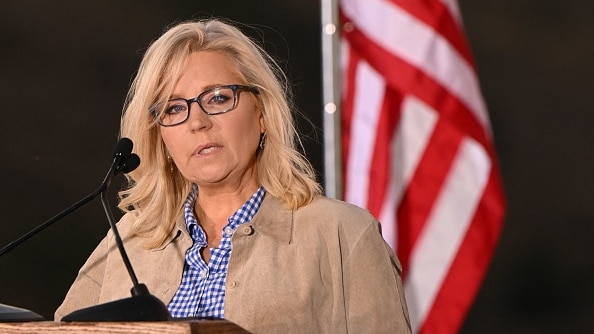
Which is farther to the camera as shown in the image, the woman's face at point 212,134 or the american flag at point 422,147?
the american flag at point 422,147

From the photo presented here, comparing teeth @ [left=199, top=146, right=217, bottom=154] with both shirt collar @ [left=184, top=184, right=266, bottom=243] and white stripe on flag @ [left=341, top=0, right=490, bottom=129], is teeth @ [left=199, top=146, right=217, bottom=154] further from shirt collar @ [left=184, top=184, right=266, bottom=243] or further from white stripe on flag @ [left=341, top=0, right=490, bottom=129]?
white stripe on flag @ [left=341, top=0, right=490, bottom=129]

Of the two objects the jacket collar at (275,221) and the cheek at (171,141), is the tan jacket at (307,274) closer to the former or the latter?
the jacket collar at (275,221)

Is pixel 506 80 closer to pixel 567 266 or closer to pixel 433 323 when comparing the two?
pixel 567 266

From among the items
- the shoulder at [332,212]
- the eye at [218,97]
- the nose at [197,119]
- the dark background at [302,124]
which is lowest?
the dark background at [302,124]

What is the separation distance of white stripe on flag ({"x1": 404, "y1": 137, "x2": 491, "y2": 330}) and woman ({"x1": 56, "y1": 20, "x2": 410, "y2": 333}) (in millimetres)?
790

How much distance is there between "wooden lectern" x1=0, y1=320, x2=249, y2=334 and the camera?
160cm

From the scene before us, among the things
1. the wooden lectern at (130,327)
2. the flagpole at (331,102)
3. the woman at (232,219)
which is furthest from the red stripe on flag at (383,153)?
the wooden lectern at (130,327)

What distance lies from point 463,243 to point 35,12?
1.84 metres

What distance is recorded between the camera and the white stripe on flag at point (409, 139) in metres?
3.33

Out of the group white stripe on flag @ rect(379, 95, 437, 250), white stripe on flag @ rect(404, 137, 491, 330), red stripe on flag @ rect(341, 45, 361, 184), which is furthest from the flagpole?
white stripe on flag @ rect(404, 137, 491, 330)

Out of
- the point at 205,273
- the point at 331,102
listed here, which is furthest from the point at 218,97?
the point at 331,102

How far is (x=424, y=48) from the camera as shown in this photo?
336 cm

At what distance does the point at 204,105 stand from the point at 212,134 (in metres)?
0.06

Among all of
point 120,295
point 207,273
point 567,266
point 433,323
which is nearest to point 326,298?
point 207,273
